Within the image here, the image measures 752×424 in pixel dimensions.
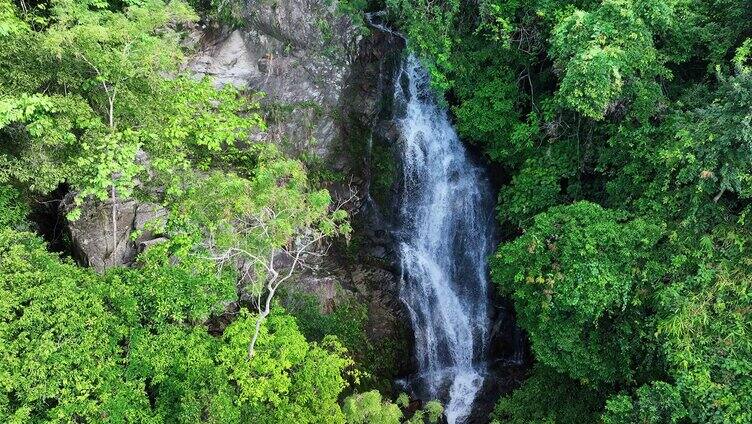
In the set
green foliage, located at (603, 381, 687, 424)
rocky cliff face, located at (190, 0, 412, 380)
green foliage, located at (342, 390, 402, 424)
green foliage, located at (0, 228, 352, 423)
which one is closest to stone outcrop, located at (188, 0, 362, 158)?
rocky cliff face, located at (190, 0, 412, 380)

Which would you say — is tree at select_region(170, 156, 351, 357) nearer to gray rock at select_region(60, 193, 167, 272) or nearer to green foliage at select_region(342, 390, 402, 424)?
gray rock at select_region(60, 193, 167, 272)

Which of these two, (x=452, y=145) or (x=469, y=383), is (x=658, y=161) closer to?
(x=452, y=145)

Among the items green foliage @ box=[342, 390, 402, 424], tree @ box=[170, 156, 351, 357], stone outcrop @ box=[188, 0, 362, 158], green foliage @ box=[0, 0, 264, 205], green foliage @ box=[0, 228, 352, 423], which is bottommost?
green foliage @ box=[342, 390, 402, 424]

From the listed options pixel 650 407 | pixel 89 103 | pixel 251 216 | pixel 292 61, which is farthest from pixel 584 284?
pixel 89 103

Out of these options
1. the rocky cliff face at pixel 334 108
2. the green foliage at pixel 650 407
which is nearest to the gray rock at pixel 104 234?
the rocky cliff face at pixel 334 108

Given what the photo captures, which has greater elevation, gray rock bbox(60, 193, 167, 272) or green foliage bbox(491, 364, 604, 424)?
gray rock bbox(60, 193, 167, 272)

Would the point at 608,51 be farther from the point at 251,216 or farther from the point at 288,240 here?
the point at 251,216
